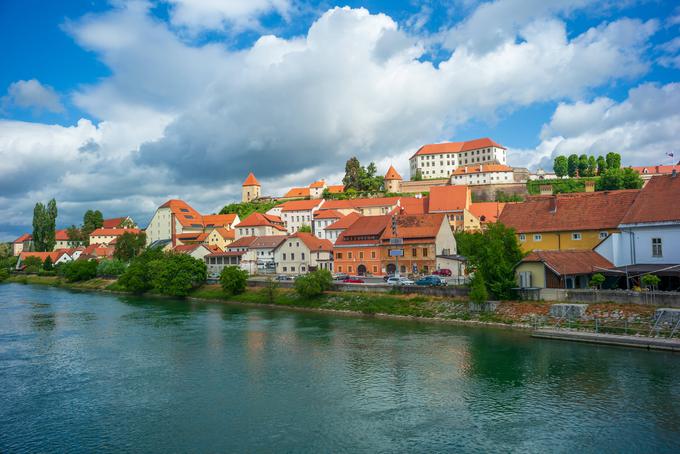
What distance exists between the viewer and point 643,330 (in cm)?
2612

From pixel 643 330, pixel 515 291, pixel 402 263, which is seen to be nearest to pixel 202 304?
pixel 402 263

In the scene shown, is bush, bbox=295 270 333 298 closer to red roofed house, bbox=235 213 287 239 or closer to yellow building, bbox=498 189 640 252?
yellow building, bbox=498 189 640 252

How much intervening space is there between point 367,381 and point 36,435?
1280cm

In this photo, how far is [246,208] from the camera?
107m

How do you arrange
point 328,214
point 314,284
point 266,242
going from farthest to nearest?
point 328,214
point 266,242
point 314,284

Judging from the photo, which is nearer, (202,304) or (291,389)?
(291,389)

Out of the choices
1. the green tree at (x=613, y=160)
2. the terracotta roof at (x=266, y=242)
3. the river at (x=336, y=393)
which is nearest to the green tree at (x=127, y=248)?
the terracotta roof at (x=266, y=242)

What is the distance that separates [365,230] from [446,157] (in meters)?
67.3

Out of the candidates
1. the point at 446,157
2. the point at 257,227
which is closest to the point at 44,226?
the point at 257,227

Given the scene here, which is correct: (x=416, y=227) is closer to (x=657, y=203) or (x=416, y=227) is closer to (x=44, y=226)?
(x=657, y=203)

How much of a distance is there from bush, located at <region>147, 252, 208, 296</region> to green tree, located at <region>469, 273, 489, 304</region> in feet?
110

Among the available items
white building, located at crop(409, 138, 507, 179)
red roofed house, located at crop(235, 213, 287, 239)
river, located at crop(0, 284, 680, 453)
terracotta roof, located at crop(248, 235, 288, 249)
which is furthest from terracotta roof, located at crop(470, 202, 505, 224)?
white building, located at crop(409, 138, 507, 179)

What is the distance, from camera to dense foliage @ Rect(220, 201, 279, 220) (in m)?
103

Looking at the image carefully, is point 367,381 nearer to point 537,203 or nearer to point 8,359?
point 8,359
